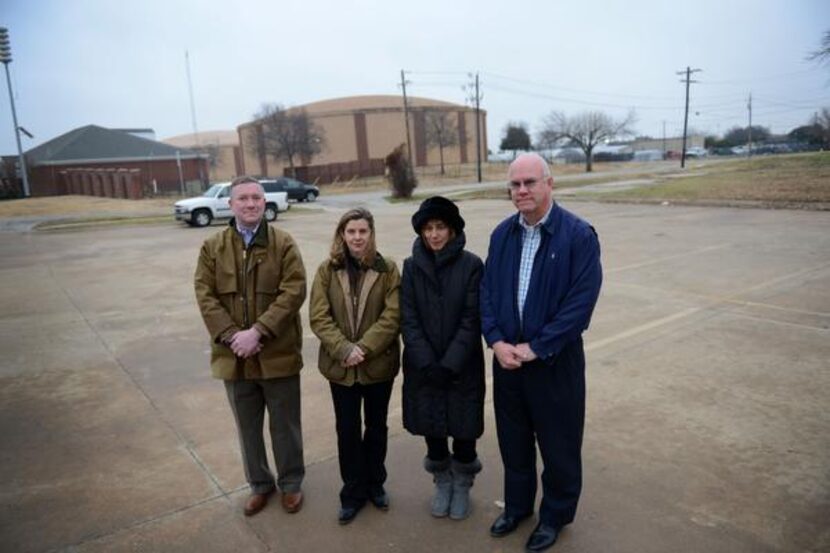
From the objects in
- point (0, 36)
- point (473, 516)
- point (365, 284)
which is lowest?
point (473, 516)

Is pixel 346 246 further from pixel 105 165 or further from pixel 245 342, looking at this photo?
pixel 105 165

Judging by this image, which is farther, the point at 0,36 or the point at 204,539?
the point at 0,36

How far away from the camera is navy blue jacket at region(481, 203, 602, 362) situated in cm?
288

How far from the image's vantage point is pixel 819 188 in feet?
68.2

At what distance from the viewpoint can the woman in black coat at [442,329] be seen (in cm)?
314

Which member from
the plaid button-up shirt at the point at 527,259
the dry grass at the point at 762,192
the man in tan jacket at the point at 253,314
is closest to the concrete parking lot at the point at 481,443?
the man in tan jacket at the point at 253,314

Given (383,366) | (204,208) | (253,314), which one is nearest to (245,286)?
(253,314)

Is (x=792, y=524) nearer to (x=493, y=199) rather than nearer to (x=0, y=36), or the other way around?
(x=493, y=199)

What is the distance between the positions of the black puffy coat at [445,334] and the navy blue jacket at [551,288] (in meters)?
0.15

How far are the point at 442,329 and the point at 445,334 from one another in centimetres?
3

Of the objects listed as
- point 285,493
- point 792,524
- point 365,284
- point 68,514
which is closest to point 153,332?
point 68,514

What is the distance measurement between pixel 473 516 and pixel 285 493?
1104 millimetres

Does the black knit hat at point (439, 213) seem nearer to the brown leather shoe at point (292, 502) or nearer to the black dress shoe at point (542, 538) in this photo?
the black dress shoe at point (542, 538)

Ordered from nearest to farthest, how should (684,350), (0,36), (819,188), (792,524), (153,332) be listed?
(792,524)
(684,350)
(153,332)
(819,188)
(0,36)
